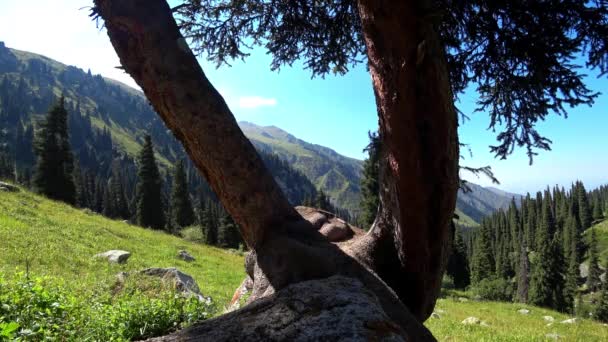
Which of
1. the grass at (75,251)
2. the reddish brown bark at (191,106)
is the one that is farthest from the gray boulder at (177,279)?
the reddish brown bark at (191,106)

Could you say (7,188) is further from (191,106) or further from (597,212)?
(597,212)

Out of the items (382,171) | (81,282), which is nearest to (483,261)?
(81,282)

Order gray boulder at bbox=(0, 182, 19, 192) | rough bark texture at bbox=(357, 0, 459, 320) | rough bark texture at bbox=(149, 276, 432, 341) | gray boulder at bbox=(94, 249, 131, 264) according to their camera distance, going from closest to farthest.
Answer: rough bark texture at bbox=(149, 276, 432, 341)
rough bark texture at bbox=(357, 0, 459, 320)
gray boulder at bbox=(94, 249, 131, 264)
gray boulder at bbox=(0, 182, 19, 192)

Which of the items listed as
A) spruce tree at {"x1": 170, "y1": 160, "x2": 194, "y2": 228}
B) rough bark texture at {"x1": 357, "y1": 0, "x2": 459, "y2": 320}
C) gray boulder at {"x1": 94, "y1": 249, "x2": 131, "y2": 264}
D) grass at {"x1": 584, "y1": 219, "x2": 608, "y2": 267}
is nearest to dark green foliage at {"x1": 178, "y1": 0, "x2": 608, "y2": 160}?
rough bark texture at {"x1": 357, "y1": 0, "x2": 459, "y2": 320}

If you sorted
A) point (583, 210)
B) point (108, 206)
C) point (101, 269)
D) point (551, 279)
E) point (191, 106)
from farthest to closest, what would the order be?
point (583, 210), point (108, 206), point (551, 279), point (101, 269), point (191, 106)

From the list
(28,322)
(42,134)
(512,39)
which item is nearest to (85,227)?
(28,322)

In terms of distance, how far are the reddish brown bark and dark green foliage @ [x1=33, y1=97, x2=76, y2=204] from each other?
47974 millimetres

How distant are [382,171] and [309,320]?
2.24 metres

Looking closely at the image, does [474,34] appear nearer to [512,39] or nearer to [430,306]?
[512,39]

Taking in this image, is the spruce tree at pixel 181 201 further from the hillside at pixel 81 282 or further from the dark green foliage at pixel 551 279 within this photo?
the dark green foliage at pixel 551 279

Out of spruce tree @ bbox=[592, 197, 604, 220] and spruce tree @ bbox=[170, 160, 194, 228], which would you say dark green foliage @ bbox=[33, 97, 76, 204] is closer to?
spruce tree @ bbox=[170, 160, 194, 228]

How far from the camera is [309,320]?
2.74 meters

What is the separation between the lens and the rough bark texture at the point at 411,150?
11.4 feet

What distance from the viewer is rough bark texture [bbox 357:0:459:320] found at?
3.48m
